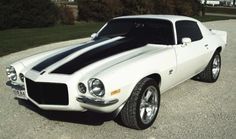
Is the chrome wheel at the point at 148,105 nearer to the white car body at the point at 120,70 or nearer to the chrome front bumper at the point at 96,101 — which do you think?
the white car body at the point at 120,70

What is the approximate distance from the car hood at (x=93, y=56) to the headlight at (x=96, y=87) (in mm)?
276

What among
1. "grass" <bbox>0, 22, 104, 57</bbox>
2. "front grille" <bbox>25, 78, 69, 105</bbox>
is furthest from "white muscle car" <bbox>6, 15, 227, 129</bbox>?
"grass" <bbox>0, 22, 104, 57</bbox>

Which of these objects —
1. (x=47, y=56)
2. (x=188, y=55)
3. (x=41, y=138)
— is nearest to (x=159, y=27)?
(x=188, y=55)

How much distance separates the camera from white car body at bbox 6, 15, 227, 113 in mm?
3990

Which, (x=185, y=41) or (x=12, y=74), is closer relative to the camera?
(x=12, y=74)

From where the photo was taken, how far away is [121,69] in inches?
163

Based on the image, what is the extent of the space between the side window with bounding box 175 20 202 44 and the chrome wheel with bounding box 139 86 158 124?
1212 millimetres

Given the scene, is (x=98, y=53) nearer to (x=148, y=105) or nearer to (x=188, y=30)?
(x=148, y=105)

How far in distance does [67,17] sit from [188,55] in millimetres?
15142

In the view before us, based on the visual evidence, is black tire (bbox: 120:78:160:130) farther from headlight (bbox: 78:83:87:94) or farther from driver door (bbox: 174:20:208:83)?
driver door (bbox: 174:20:208:83)

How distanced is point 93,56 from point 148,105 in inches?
39.3

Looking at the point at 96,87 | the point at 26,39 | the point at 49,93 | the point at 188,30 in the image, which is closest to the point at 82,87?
the point at 96,87

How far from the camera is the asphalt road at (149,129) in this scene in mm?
4324

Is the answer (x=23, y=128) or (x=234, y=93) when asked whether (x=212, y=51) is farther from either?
(x=23, y=128)
